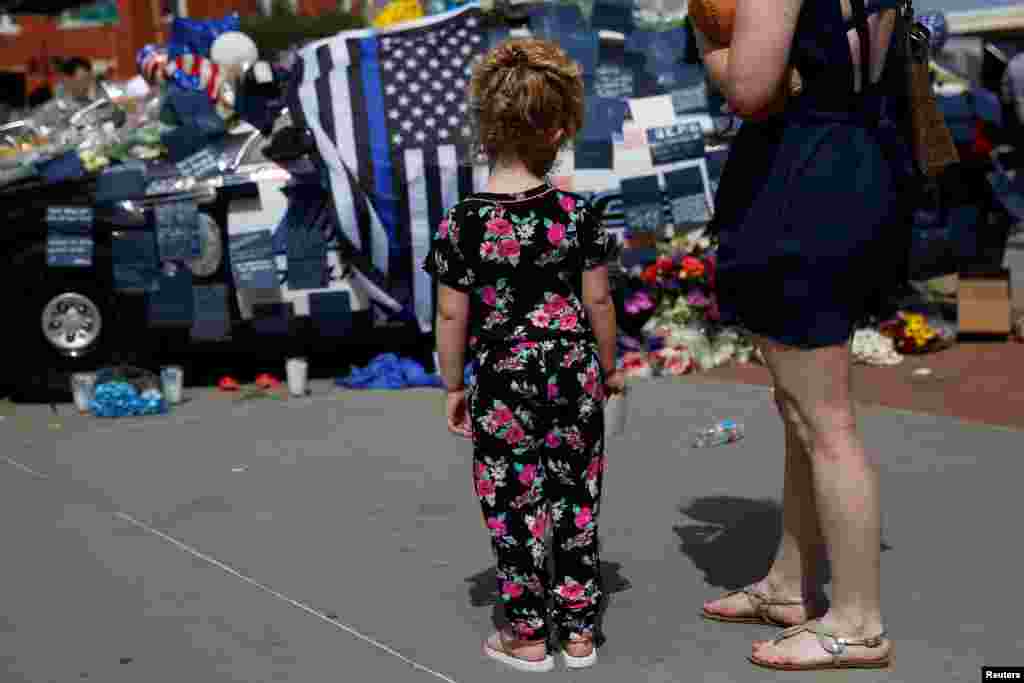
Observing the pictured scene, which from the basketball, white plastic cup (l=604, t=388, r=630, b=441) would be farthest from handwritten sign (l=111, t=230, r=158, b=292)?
the basketball

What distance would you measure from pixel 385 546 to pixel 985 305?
16.0 feet

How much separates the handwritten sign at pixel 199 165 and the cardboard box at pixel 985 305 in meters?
4.34

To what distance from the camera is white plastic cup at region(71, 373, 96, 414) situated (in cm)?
673

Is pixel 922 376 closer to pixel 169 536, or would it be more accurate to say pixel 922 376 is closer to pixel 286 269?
pixel 286 269

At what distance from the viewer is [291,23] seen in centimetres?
4888

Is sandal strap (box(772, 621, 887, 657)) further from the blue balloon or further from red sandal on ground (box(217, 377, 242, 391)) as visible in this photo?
the blue balloon

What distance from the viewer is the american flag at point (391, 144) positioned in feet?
22.3

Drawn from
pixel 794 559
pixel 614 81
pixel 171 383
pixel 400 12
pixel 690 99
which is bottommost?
pixel 171 383

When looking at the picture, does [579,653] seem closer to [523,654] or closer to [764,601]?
[523,654]

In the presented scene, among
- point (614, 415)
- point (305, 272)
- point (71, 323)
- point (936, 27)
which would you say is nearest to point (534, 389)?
point (614, 415)

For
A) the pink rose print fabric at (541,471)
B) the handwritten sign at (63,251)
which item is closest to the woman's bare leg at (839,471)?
the pink rose print fabric at (541,471)

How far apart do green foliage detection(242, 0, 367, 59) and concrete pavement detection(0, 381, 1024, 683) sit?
128 feet

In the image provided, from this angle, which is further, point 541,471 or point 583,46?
point 583,46

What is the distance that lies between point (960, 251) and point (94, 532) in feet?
18.4
